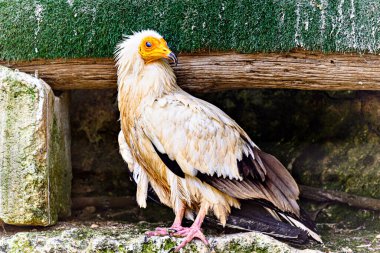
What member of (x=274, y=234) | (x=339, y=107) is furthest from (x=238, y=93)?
(x=274, y=234)

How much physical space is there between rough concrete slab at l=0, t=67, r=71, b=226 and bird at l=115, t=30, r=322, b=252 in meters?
0.61

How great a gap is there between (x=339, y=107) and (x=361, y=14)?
4.72ft

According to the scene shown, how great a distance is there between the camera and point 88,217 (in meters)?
6.20

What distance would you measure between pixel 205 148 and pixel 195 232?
22.4 inches

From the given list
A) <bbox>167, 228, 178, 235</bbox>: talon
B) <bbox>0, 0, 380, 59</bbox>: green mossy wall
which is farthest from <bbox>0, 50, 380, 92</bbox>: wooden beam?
<bbox>167, 228, 178, 235</bbox>: talon

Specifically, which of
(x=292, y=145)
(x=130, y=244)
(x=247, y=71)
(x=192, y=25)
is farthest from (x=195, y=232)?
(x=292, y=145)

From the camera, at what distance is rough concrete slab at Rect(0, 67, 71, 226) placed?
16.6ft

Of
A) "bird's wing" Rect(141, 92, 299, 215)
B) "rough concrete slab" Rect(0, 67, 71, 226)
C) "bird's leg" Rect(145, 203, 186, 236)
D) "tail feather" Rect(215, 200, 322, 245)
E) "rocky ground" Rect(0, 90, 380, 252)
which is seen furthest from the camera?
"rocky ground" Rect(0, 90, 380, 252)

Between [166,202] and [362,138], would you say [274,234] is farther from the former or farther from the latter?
[362,138]

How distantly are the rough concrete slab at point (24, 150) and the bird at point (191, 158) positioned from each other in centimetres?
61

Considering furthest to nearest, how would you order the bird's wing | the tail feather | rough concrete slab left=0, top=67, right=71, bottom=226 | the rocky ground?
the rocky ground → rough concrete slab left=0, top=67, right=71, bottom=226 → the tail feather → the bird's wing

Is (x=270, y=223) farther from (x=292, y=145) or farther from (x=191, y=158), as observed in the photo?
(x=292, y=145)

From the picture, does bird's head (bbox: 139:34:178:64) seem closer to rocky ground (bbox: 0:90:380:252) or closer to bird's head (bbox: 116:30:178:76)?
bird's head (bbox: 116:30:178:76)

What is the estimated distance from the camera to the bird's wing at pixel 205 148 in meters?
4.75
